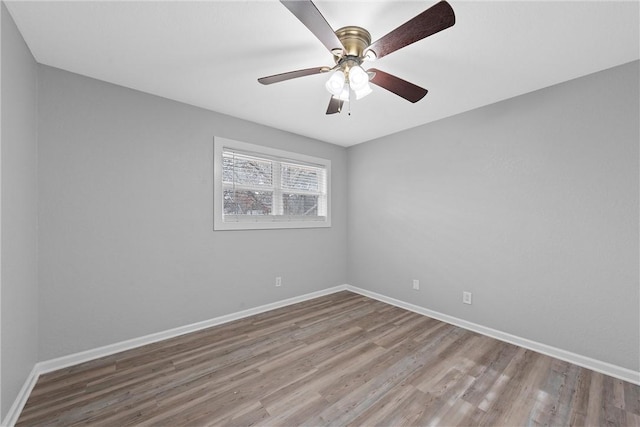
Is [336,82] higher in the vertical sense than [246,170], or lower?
higher

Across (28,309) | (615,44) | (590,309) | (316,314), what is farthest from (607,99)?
(28,309)

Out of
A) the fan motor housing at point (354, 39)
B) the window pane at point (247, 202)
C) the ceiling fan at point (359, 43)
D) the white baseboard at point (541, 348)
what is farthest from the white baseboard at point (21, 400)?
the white baseboard at point (541, 348)

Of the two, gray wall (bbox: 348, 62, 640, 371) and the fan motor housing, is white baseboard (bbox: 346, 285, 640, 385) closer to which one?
gray wall (bbox: 348, 62, 640, 371)

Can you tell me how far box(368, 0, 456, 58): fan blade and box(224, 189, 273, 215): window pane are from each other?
223 cm

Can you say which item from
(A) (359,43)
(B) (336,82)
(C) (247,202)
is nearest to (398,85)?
(A) (359,43)

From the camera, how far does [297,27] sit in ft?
5.41

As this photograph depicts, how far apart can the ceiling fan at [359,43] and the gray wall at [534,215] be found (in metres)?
1.45

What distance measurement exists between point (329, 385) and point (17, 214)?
238 centimetres

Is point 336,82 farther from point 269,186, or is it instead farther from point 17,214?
point 17,214

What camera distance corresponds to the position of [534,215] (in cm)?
243

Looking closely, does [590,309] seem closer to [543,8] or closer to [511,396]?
[511,396]

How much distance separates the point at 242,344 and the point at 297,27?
268 cm

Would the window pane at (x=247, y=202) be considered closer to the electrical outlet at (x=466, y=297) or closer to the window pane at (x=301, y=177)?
the window pane at (x=301, y=177)

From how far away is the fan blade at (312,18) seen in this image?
115 cm
